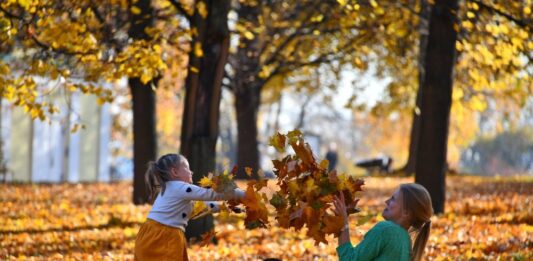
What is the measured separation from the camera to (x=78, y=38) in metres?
12.2

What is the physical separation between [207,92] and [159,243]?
14.4 ft

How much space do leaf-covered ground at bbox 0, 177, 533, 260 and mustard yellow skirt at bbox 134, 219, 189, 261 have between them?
47 centimetres

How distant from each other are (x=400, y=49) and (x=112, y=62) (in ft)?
20.9

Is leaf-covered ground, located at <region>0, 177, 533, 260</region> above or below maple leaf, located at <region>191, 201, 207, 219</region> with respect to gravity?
below

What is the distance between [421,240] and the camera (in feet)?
20.4

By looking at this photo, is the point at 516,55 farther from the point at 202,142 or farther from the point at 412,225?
the point at 412,225

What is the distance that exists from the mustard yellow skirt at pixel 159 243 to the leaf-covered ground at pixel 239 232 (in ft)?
1.55

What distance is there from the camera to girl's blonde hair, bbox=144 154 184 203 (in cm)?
721

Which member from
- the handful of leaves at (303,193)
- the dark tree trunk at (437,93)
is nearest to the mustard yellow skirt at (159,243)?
the handful of leaves at (303,193)

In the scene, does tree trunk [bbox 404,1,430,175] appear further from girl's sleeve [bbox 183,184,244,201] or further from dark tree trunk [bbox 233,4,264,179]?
girl's sleeve [bbox 183,184,244,201]

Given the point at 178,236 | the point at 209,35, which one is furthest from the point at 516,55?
the point at 178,236

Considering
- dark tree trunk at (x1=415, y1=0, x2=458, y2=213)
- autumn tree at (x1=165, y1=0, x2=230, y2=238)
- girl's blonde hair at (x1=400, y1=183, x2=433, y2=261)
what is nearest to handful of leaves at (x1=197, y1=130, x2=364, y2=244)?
girl's blonde hair at (x1=400, y1=183, x2=433, y2=261)

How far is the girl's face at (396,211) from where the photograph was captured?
608 cm

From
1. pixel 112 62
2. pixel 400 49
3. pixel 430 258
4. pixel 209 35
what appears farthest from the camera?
pixel 400 49
